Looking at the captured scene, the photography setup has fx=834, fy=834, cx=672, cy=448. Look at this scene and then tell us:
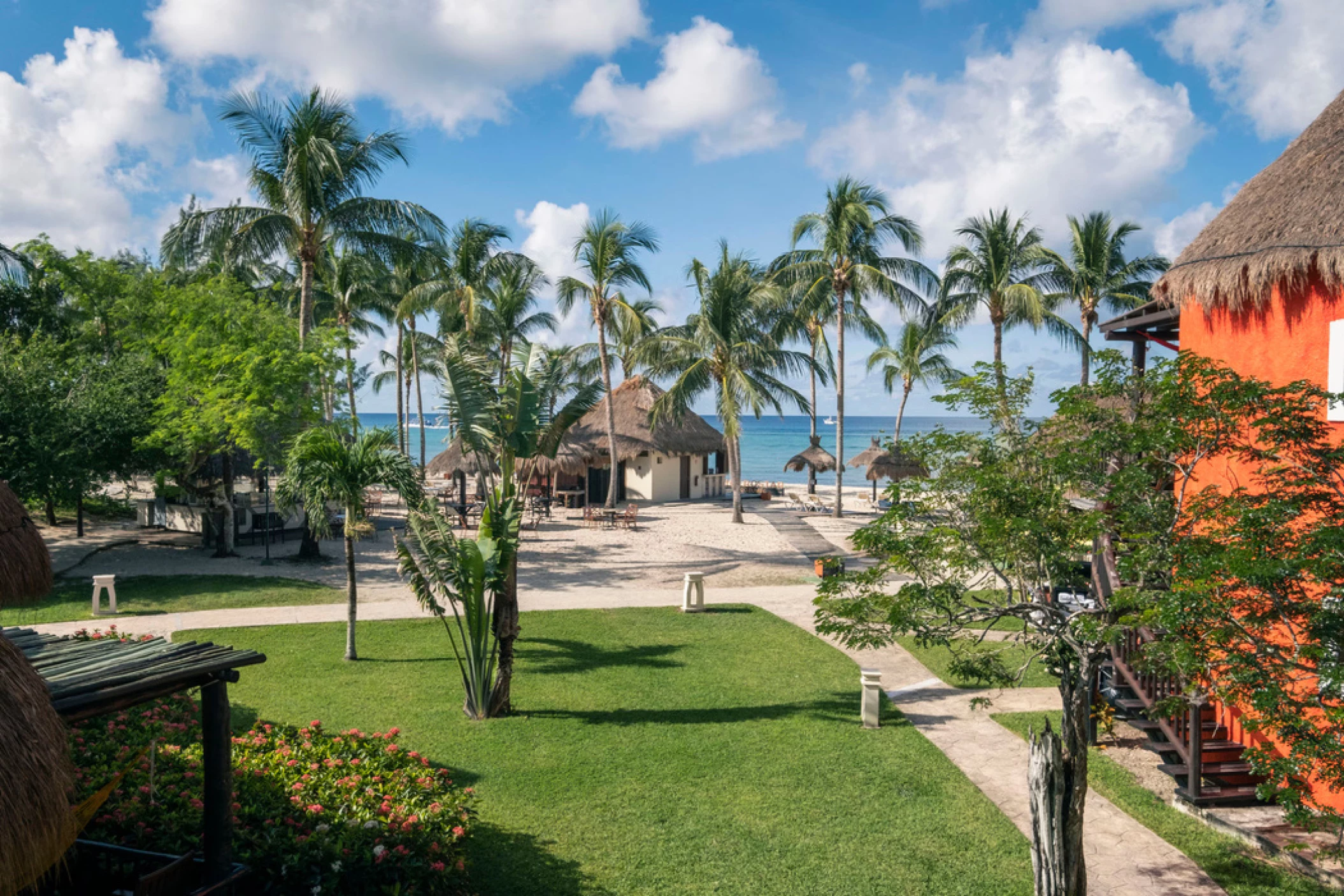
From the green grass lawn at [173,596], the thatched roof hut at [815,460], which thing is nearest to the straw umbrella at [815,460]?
the thatched roof hut at [815,460]

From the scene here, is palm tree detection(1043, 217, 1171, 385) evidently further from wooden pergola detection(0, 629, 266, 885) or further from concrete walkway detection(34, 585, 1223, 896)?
wooden pergola detection(0, 629, 266, 885)

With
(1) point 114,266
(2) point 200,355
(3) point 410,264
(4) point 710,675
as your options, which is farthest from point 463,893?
(1) point 114,266

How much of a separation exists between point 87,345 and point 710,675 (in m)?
22.6

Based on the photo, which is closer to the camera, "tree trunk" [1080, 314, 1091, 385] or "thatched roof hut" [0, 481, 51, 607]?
"thatched roof hut" [0, 481, 51, 607]

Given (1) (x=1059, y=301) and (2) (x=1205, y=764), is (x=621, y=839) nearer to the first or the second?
(2) (x=1205, y=764)

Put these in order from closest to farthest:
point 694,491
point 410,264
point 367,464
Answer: point 367,464
point 410,264
point 694,491

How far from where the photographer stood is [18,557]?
6.04 metres

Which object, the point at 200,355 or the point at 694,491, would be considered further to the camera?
the point at 694,491

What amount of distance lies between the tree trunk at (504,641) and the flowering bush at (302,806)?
2.19m

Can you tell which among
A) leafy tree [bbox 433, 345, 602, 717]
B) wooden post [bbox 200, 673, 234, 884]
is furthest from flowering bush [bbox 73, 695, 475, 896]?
leafy tree [bbox 433, 345, 602, 717]

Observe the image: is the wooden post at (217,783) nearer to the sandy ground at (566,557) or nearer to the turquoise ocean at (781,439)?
the sandy ground at (566,557)

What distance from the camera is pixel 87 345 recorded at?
24.3 m

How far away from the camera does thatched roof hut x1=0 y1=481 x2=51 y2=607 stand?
231 inches

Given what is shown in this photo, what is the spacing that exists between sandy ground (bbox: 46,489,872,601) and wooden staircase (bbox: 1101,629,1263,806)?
10.1 m
